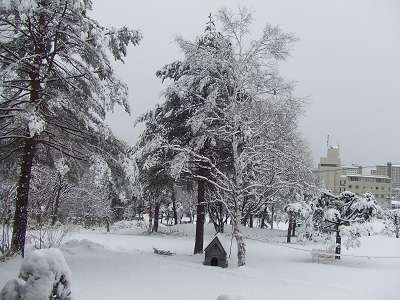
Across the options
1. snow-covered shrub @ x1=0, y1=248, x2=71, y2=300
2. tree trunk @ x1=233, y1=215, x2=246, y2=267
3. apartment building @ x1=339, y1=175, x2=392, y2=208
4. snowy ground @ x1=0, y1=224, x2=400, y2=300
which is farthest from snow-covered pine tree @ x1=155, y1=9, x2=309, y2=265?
apartment building @ x1=339, y1=175, x2=392, y2=208

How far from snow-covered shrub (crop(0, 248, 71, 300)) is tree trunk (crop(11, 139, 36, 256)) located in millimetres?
6017

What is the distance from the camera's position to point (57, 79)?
11.9 metres

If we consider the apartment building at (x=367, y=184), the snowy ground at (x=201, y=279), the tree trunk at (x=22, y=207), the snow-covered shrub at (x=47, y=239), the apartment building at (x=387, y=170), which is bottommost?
the snowy ground at (x=201, y=279)

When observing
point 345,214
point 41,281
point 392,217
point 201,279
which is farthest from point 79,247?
point 392,217

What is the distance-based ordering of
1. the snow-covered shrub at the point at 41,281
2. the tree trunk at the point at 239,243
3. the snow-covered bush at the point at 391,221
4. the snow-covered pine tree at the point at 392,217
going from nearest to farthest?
the snow-covered shrub at the point at 41,281
the tree trunk at the point at 239,243
the snow-covered bush at the point at 391,221
the snow-covered pine tree at the point at 392,217

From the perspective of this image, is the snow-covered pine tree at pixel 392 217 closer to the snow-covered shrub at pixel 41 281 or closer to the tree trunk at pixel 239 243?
the tree trunk at pixel 239 243

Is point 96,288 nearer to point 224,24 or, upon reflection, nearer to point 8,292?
point 8,292

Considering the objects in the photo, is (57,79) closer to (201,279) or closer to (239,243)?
(201,279)

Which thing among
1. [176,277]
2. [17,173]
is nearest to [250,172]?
[176,277]

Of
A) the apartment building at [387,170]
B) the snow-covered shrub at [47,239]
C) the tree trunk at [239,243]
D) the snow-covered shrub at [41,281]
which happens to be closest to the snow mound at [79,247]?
the snow-covered shrub at [47,239]

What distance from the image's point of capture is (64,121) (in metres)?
12.3

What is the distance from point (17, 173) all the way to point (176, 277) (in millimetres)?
6769

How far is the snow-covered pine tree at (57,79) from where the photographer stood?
11016 millimetres

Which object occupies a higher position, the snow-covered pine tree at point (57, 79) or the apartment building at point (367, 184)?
the apartment building at point (367, 184)
